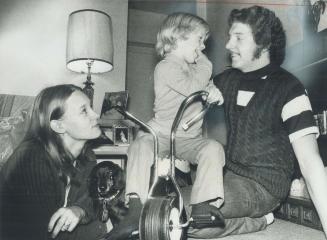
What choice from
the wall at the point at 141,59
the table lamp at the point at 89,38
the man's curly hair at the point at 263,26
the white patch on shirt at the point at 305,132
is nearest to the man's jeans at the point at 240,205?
the white patch on shirt at the point at 305,132

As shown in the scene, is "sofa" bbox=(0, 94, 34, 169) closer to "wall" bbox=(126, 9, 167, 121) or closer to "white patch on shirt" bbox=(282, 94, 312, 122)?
"white patch on shirt" bbox=(282, 94, 312, 122)

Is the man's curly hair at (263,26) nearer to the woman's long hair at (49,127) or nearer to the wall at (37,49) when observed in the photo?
the woman's long hair at (49,127)

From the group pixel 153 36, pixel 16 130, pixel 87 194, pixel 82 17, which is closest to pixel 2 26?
pixel 82 17

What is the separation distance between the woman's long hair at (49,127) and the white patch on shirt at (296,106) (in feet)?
2.41

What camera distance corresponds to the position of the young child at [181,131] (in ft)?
3.27

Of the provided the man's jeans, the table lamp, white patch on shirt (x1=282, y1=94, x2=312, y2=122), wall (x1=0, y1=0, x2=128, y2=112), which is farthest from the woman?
wall (x1=0, y1=0, x2=128, y2=112)

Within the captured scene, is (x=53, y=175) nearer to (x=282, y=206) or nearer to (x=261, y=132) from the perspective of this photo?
(x=261, y=132)

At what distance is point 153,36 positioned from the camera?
3314mm

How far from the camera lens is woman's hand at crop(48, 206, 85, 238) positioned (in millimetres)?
1004

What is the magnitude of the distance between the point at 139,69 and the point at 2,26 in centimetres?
132

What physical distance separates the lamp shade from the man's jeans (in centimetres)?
112

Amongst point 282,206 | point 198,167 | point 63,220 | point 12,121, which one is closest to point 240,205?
point 198,167

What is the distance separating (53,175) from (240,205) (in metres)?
0.62

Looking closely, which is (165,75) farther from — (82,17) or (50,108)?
(82,17)
